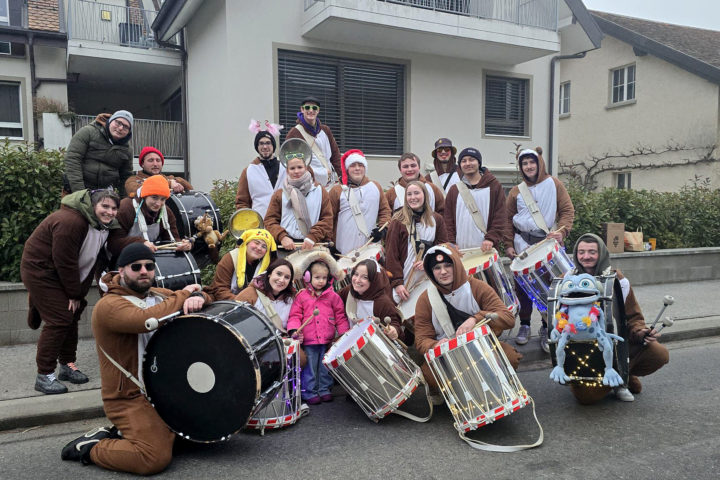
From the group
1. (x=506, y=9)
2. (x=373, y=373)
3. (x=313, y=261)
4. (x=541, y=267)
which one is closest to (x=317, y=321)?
(x=313, y=261)

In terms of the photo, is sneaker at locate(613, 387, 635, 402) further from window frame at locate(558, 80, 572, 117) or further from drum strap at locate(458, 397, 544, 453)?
window frame at locate(558, 80, 572, 117)

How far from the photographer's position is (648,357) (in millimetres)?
4777

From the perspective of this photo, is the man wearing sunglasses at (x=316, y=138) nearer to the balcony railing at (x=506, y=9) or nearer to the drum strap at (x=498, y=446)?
the drum strap at (x=498, y=446)

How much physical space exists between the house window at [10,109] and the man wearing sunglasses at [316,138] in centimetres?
1084

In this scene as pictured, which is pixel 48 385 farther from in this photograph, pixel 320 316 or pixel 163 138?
pixel 163 138

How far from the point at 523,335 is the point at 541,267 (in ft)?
4.33

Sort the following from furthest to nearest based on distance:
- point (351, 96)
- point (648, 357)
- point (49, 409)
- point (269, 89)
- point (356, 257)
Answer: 1. point (351, 96)
2. point (269, 89)
3. point (356, 257)
4. point (648, 357)
5. point (49, 409)

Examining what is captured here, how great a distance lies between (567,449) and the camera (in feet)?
12.8

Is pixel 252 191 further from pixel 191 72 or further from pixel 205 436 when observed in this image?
pixel 191 72

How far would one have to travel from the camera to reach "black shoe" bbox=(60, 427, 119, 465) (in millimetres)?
3699

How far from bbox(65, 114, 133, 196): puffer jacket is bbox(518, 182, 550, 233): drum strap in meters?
4.18

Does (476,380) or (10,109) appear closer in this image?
(476,380)

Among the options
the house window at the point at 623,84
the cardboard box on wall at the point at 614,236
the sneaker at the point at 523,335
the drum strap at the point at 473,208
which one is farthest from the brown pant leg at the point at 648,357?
the house window at the point at 623,84

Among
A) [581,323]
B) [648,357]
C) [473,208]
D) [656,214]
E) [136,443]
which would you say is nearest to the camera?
[136,443]
